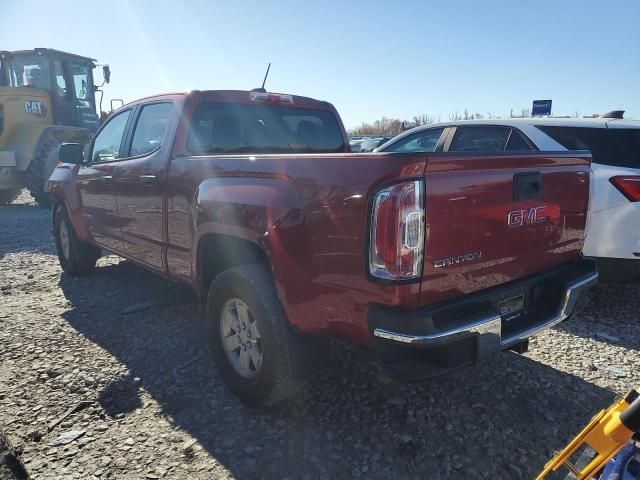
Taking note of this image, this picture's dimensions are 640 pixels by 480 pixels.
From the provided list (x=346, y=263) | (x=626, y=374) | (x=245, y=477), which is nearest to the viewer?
(x=346, y=263)

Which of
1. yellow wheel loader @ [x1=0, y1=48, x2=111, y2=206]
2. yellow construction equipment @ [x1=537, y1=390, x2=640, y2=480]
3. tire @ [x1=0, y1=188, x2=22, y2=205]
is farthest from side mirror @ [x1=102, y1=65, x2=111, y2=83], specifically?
yellow construction equipment @ [x1=537, y1=390, x2=640, y2=480]

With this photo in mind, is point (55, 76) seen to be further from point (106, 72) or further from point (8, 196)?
point (8, 196)

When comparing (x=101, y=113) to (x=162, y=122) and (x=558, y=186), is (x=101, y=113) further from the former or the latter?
(x=558, y=186)

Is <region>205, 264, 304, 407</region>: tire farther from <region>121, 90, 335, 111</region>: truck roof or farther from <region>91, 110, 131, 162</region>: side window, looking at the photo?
<region>91, 110, 131, 162</region>: side window

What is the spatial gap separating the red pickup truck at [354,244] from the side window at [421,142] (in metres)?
2.47

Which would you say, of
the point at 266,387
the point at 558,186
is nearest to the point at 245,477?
the point at 266,387

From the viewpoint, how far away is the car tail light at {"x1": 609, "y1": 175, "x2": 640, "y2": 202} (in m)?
3.76

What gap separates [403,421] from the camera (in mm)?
2664

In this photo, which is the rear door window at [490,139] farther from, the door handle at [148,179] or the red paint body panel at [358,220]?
the door handle at [148,179]

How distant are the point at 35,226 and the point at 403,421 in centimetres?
891

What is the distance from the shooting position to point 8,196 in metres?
12.0

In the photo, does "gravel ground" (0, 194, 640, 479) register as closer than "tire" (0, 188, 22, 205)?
Yes

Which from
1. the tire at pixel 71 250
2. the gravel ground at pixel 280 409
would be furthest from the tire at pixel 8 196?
the gravel ground at pixel 280 409

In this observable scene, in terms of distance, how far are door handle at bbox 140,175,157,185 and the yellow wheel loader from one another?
349 inches
